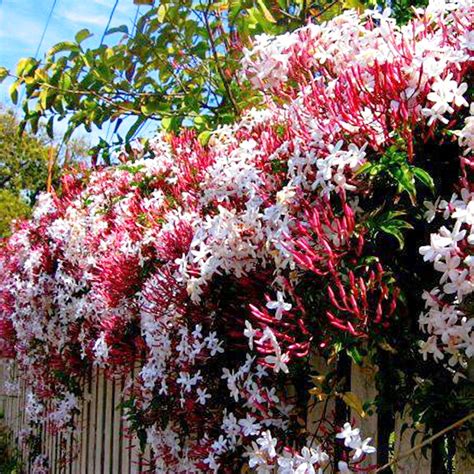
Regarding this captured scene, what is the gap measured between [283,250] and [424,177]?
0.32 metres

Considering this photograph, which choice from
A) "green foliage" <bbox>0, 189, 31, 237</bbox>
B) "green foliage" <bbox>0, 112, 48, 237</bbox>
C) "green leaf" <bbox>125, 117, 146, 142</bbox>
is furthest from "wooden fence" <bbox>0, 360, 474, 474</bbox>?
"green foliage" <bbox>0, 112, 48, 237</bbox>

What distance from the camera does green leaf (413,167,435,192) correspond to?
1.24 metres

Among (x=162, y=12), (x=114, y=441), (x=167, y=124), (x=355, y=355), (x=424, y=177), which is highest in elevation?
(x=162, y=12)

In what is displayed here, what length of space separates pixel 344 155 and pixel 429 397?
500mm

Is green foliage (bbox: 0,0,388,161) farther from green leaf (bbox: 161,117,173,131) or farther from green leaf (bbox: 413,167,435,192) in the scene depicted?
green leaf (bbox: 413,167,435,192)

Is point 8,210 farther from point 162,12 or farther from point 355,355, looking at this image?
point 355,355

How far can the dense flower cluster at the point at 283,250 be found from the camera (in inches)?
51.8

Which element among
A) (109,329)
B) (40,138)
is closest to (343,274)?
(109,329)

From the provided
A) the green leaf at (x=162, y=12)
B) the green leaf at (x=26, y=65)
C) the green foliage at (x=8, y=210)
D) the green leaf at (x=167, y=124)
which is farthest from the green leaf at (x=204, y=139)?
the green foliage at (x=8, y=210)

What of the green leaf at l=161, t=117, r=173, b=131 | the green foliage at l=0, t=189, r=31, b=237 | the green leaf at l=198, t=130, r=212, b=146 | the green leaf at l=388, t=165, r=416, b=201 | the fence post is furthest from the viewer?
the green foliage at l=0, t=189, r=31, b=237

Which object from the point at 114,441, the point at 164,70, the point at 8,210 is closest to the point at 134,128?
the point at 164,70

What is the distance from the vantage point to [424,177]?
1.25 meters

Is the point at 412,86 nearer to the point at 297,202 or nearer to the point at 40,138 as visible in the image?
the point at 297,202

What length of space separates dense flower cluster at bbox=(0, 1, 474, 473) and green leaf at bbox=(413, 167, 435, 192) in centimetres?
5
